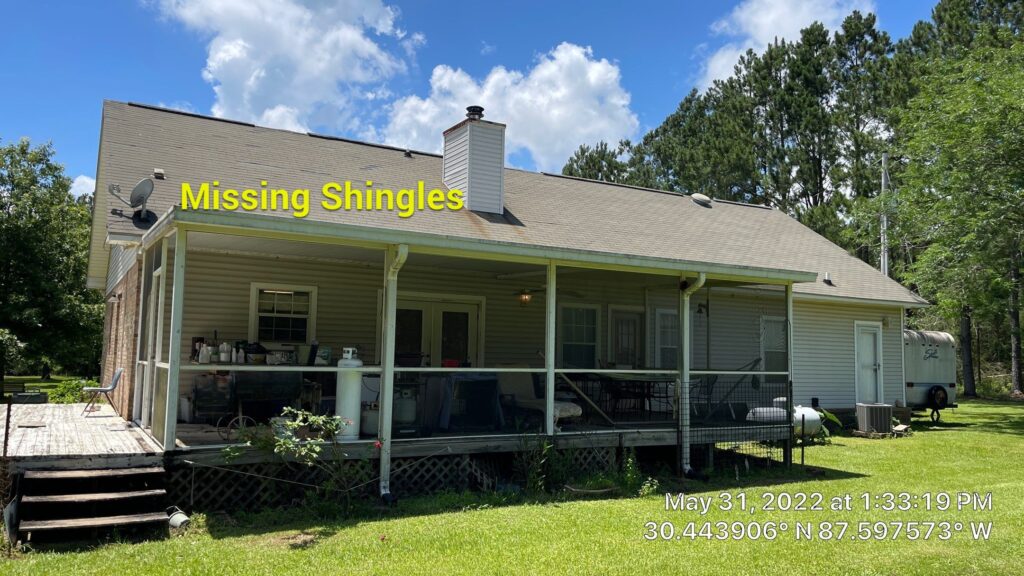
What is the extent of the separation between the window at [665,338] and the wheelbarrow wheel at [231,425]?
27.1 feet

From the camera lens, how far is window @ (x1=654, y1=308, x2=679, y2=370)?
14.5m

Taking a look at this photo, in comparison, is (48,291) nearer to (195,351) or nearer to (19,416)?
(19,416)

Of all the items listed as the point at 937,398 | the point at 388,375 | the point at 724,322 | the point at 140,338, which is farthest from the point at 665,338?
the point at 140,338

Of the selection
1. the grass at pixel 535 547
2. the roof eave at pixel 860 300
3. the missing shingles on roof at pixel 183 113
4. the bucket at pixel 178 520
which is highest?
the missing shingles on roof at pixel 183 113

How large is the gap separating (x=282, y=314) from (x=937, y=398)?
51.8 feet

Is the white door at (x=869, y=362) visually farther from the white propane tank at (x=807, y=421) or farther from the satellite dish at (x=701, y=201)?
the satellite dish at (x=701, y=201)

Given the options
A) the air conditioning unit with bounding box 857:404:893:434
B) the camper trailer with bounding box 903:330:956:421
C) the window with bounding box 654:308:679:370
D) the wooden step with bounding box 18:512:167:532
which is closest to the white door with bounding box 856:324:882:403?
the camper trailer with bounding box 903:330:956:421

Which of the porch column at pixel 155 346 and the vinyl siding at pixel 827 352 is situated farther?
the vinyl siding at pixel 827 352

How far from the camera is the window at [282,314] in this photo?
10.8 meters

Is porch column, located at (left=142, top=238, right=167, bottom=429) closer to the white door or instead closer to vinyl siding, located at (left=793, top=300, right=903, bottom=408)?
vinyl siding, located at (left=793, top=300, right=903, bottom=408)

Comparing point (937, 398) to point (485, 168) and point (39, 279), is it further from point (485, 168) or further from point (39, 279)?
point (39, 279)

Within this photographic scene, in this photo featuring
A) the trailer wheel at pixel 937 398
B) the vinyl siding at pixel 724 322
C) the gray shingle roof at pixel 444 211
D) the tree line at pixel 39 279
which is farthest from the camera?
the tree line at pixel 39 279

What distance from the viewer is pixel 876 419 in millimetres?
14945

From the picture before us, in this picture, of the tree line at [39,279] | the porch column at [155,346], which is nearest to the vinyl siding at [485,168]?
the porch column at [155,346]
